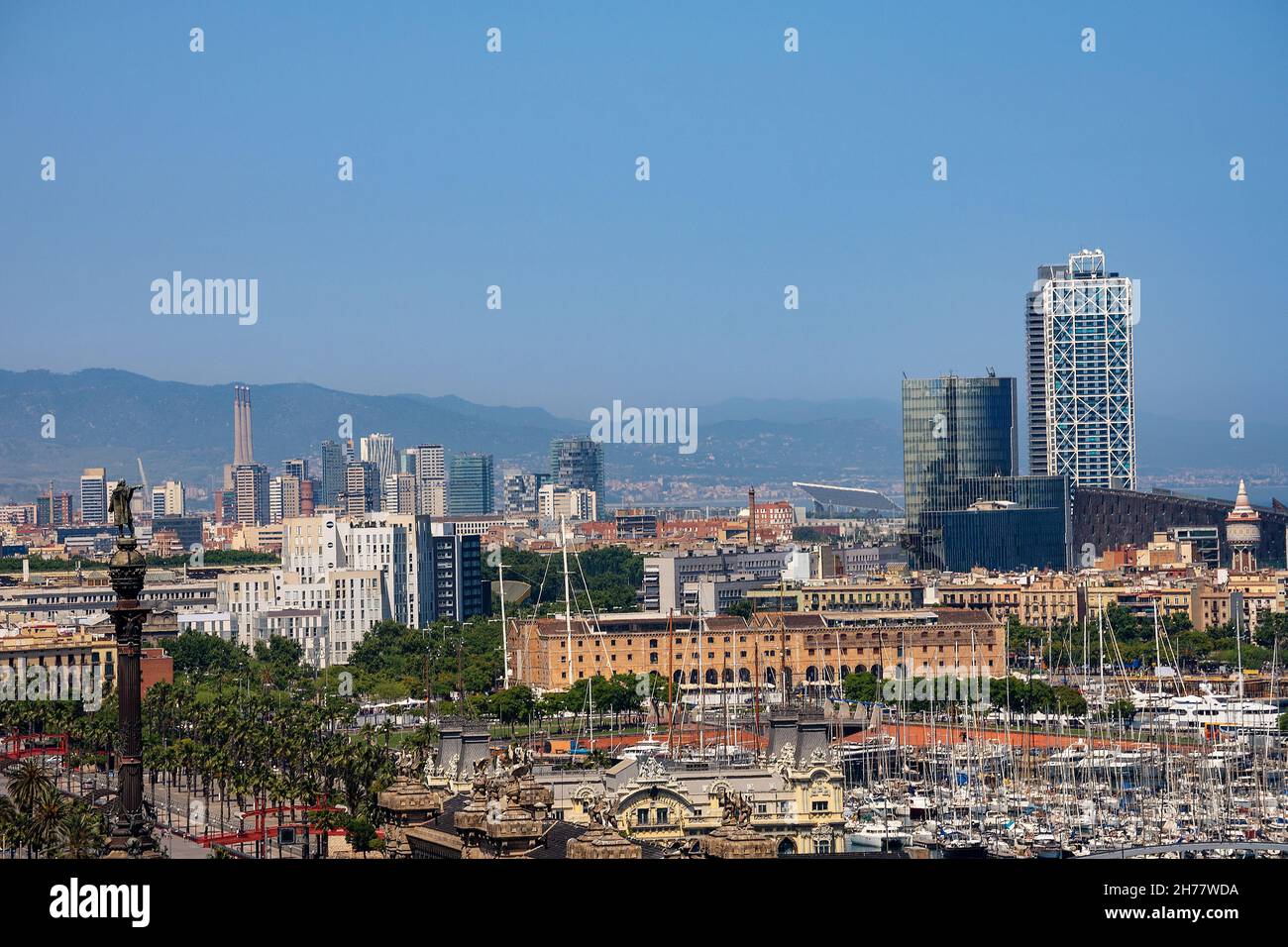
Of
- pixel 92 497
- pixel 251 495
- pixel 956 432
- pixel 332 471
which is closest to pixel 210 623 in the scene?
pixel 956 432

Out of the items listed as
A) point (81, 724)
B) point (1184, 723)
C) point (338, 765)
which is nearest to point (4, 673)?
point (81, 724)

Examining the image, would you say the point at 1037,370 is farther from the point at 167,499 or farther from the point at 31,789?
the point at 31,789

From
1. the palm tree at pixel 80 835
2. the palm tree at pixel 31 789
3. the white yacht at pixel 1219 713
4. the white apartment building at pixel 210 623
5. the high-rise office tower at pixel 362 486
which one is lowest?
the white yacht at pixel 1219 713

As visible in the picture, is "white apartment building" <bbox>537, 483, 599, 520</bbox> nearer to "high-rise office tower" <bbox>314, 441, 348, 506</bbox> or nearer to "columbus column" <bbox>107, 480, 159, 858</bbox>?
"high-rise office tower" <bbox>314, 441, 348, 506</bbox>

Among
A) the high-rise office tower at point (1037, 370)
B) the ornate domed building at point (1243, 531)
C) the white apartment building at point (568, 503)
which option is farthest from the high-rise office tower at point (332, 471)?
the ornate domed building at point (1243, 531)

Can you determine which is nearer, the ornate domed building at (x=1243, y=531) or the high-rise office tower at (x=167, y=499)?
the ornate domed building at (x=1243, y=531)

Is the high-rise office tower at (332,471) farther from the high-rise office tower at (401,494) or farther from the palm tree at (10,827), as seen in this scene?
the palm tree at (10,827)
